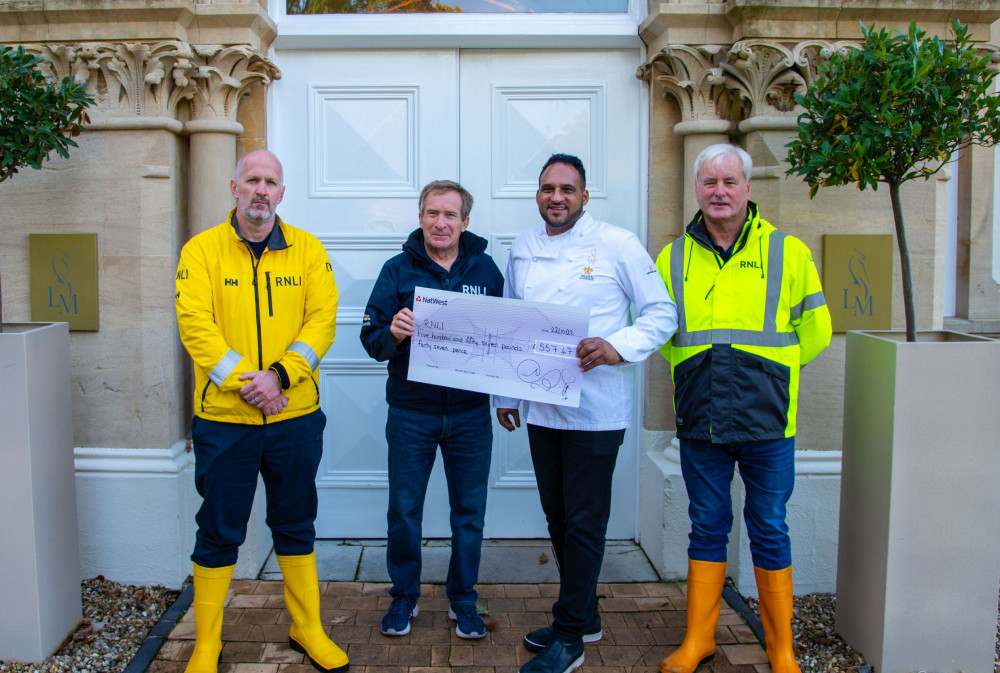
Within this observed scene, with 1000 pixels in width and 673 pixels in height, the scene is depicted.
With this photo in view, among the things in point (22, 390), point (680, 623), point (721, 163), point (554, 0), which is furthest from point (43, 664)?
point (554, 0)

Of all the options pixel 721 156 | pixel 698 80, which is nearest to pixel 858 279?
pixel 698 80

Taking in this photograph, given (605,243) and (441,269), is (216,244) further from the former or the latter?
(605,243)

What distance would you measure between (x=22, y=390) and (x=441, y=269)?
1747 mm

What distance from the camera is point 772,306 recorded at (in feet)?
9.73

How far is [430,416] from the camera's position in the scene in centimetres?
330

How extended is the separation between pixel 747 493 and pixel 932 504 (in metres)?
0.73

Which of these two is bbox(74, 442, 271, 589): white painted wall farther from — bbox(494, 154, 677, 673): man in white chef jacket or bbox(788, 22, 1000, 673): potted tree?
bbox(788, 22, 1000, 673): potted tree

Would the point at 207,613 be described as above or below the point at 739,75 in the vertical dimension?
below

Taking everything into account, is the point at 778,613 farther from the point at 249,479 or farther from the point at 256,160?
the point at 256,160

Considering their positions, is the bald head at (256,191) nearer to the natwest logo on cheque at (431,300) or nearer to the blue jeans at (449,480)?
the natwest logo on cheque at (431,300)

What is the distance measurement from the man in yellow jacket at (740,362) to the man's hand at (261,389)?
156 centimetres

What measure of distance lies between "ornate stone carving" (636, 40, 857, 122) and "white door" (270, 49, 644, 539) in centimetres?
36

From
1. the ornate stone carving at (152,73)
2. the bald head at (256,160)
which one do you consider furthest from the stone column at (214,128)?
the bald head at (256,160)

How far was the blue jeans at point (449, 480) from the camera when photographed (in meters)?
3.31
